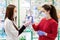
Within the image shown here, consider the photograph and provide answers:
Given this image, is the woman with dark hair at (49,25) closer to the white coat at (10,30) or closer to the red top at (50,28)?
the red top at (50,28)

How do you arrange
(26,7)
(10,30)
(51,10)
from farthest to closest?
(26,7), (51,10), (10,30)

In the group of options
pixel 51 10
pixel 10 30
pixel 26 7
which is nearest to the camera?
pixel 10 30

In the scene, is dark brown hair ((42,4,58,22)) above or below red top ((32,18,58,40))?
above

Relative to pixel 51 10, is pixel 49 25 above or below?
below

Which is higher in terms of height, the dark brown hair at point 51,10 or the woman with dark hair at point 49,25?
the dark brown hair at point 51,10

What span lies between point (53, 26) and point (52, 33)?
0.43ft

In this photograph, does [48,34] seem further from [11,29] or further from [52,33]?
[11,29]

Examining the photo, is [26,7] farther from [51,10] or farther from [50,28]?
[50,28]

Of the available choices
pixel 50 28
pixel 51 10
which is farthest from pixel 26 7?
pixel 50 28

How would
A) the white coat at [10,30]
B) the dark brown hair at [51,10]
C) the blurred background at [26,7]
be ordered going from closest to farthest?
the white coat at [10,30], the dark brown hair at [51,10], the blurred background at [26,7]

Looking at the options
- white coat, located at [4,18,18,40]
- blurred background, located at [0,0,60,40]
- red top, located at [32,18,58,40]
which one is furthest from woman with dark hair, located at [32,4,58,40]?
blurred background, located at [0,0,60,40]

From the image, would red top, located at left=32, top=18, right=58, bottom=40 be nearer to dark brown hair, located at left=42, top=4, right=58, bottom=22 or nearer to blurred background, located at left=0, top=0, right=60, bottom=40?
dark brown hair, located at left=42, top=4, right=58, bottom=22

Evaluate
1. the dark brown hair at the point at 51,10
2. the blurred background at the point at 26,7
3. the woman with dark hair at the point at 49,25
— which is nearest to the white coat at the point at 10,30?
the woman with dark hair at the point at 49,25

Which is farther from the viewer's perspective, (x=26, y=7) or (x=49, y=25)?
(x=26, y=7)
